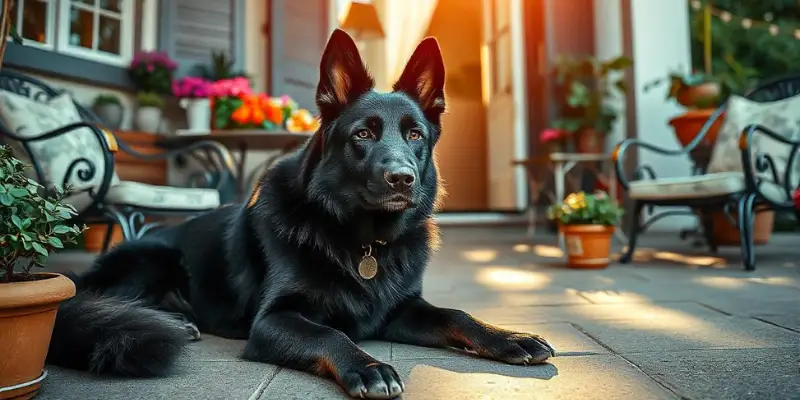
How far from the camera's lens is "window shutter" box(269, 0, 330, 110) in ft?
18.1

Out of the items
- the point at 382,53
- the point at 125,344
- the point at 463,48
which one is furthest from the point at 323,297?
the point at 463,48

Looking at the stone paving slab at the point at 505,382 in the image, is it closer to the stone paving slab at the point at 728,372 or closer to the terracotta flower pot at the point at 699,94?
the stone paving slab at the point at 728,372

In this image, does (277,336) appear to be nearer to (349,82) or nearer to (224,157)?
(349,82)

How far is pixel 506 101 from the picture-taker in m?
6.76

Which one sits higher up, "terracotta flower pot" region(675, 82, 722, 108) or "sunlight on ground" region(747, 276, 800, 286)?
"terracotta flower pot" region(675, 82, 722, 108)

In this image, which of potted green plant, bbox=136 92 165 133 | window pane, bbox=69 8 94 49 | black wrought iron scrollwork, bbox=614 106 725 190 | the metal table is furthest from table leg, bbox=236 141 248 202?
black wrought iron scrollwork, bbox=614 106 725 190

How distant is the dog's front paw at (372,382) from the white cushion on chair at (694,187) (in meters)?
2.68

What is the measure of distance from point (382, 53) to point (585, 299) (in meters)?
7.00

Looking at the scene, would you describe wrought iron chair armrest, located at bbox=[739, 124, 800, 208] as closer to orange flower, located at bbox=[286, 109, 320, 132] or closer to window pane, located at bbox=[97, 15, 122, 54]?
orange flower, located at bbox=[286, 109, 320, 132]

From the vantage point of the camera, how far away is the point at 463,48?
978cm

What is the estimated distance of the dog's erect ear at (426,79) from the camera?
1705 millimetres

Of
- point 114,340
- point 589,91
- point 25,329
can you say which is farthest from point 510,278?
point 589,91

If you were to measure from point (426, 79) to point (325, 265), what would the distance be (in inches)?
25.3

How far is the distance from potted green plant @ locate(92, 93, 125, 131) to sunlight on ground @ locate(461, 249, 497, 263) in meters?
2.93
